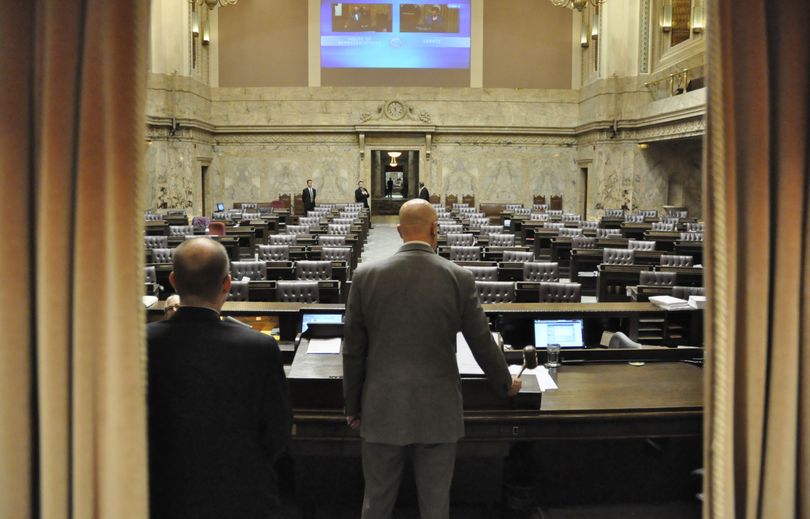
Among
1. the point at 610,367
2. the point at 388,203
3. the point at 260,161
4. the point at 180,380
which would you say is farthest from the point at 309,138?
the point at 180,380

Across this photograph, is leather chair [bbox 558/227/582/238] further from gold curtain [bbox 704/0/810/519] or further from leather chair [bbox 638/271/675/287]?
gold curtain [bbox 704/0/810/519]

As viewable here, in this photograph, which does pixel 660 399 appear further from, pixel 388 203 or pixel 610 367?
pixel 388 203

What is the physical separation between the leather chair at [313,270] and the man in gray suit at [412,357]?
6033 mm

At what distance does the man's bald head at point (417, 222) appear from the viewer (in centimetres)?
276

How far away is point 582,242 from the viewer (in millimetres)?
12445

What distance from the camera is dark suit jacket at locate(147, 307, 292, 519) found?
2119 mm

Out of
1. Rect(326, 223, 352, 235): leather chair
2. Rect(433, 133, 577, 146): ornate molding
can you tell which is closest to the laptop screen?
Rect(326, 223, 352, 235): leather chair

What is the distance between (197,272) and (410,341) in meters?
0.85

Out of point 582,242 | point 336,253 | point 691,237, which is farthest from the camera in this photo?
point 691,237

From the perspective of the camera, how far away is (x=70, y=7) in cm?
183

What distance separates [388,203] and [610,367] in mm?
27020

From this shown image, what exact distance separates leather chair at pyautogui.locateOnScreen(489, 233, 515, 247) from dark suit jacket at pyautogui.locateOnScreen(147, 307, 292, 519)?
1073cm

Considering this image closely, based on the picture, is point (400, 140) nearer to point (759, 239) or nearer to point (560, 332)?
point (560, 332)

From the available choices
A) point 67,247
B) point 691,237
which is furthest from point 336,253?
point 67,247
